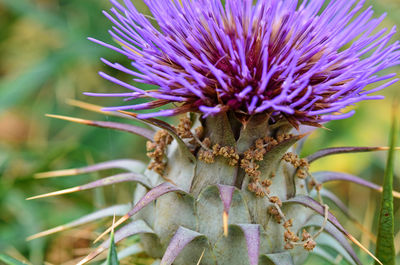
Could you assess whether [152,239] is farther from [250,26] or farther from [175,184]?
[250,26]

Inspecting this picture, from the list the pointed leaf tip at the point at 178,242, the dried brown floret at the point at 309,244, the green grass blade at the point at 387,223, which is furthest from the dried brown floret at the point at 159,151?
the green grass blade at the point at 387,223

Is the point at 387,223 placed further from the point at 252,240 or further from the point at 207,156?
the point at 207,156

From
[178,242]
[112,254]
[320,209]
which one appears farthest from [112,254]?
[320,209]

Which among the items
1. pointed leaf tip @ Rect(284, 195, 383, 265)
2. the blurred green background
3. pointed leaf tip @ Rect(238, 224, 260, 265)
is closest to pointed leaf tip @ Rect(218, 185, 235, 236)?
pointed leaf tip @ Rect(238, 224, 260, 265)

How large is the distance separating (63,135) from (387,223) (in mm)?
1996

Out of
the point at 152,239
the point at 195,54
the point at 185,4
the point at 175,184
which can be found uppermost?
the point at 185,4

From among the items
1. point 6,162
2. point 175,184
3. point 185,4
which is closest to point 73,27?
point 6,162

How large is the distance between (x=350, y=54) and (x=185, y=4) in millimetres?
443

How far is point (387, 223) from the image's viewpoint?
114 centimetres

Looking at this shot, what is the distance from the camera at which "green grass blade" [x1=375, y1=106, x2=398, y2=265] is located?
112cm

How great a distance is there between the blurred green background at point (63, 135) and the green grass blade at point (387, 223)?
18.2 inches

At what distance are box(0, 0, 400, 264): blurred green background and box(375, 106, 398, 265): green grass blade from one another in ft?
1.52

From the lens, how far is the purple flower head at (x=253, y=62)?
108 cm

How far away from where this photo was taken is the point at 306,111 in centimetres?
111
